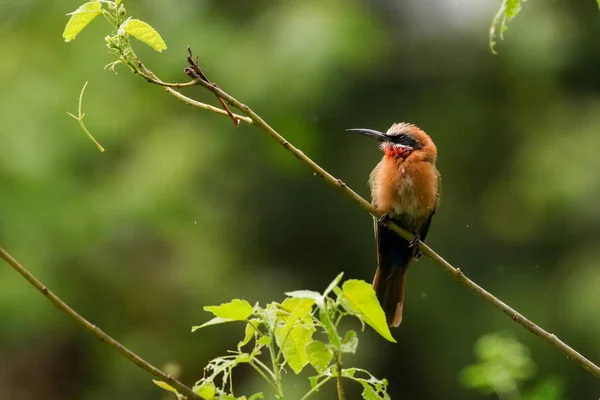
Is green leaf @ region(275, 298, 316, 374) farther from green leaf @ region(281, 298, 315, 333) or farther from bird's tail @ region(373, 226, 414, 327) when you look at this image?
bird's tail @ region(373, 226, 414, 327)

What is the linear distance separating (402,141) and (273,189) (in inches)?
172

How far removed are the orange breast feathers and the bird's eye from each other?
0.22 feet

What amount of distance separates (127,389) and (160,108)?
7.53 feet

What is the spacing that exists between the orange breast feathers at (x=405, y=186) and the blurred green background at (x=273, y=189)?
105 inches

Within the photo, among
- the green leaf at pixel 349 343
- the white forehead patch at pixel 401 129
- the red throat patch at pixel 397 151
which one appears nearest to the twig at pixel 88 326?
the green leaf at pixel 349 343

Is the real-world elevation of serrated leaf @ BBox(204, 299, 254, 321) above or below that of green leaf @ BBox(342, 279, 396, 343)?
below

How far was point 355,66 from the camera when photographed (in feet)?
25.5

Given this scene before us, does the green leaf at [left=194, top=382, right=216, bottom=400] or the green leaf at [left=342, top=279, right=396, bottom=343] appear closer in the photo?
the green leaf at [left=342, top=279, right=396, bottom=343]

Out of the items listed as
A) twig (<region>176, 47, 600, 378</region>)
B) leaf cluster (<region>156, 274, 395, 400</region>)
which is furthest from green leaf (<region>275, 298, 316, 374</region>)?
twig (<region>176, 47, 600, 378</region>)

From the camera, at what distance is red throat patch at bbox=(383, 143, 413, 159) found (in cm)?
398

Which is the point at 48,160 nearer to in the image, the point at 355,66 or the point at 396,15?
the point at 355,66

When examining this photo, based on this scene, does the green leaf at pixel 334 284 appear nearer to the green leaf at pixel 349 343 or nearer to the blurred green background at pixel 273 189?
the green leaf at pixel 349 343

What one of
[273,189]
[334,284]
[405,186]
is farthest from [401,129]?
[273,189]

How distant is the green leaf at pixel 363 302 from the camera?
57.1 inches
